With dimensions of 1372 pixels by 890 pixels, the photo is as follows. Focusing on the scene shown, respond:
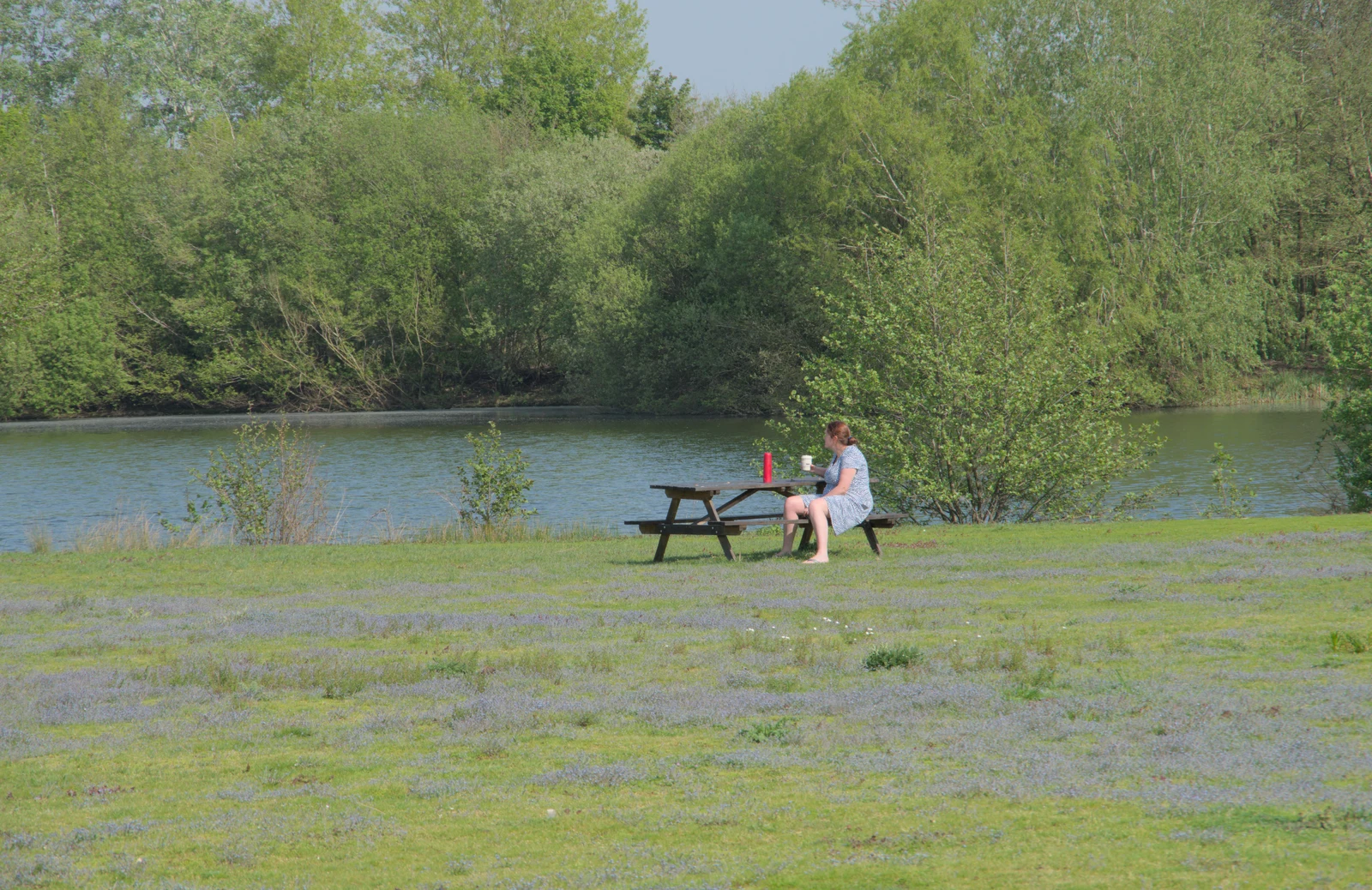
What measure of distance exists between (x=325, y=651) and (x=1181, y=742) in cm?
689

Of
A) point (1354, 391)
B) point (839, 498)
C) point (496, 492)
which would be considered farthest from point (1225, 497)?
point (839, 498)

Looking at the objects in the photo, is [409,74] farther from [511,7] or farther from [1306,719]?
[1306,719]

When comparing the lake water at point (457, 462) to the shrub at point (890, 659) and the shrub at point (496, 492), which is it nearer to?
the shrub at point (496, 492)

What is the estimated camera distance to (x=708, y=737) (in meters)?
7.86

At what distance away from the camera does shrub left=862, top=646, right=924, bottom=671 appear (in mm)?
9492

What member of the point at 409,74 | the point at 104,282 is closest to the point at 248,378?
the point at 104,282

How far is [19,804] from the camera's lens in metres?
6.70

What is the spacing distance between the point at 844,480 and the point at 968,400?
370 inches

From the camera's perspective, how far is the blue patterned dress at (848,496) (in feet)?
52.2

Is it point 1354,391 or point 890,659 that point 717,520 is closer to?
point 890,659

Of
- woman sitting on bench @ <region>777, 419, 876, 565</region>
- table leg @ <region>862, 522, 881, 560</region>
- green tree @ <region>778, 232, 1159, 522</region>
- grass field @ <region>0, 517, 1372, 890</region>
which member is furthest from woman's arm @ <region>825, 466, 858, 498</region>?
green tree @ <region>778, 232, 1159, 522</region>

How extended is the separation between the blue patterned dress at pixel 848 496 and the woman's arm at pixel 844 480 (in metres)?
0.02

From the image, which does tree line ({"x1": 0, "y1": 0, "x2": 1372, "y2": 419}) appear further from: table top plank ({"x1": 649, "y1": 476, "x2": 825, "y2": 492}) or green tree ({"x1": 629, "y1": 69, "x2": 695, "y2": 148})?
table top plank ({"x1": 649, "y1": 476, "x2": 825, "y2": 492})

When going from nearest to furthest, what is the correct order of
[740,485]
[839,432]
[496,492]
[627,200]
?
[839,432] → [740,485] → [496,492] → [627,200]
